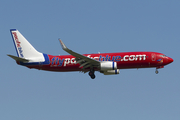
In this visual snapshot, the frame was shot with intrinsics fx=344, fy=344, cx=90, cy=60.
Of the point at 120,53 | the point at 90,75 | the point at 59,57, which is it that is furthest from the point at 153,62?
the point at 59,57

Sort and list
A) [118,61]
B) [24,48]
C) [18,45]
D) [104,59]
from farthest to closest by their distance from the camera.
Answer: [18,45] → [24,48] → [104,59] → [118,61]

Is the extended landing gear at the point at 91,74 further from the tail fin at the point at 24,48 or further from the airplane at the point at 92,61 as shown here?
the tail fin at the point at 24,48

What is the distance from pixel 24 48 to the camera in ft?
202

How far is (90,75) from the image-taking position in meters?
58.7

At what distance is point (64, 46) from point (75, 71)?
10.2 metres

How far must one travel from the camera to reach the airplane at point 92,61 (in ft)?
186

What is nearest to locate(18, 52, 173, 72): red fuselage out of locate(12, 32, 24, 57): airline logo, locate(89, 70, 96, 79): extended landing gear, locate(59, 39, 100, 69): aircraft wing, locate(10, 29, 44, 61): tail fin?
locate(89, 70, 96, 79): extended landing gear

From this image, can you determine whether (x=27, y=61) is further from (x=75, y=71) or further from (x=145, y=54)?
(x=145, y=54)

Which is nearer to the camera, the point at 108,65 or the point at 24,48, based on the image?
the point at 108,65

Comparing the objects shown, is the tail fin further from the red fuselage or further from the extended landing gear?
the extended landing gear

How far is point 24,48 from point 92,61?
13323mm

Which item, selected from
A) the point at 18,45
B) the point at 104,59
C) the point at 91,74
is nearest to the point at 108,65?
the point at 104,59

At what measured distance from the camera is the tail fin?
6041 centimetres

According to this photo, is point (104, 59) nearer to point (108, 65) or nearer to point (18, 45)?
point (108, 65)
